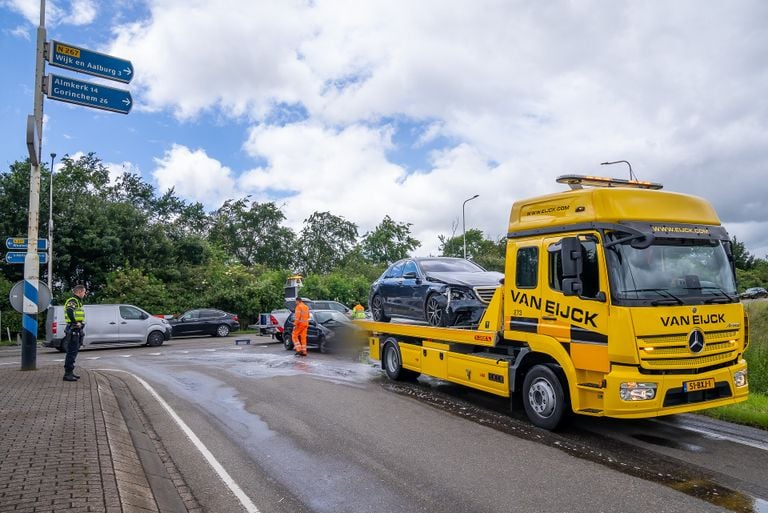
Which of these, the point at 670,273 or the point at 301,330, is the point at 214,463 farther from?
the point at 301,330

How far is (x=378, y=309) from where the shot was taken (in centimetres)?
1205

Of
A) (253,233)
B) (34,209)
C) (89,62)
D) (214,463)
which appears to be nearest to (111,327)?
(34,209)

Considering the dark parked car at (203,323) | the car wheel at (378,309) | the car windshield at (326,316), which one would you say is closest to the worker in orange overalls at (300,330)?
the car windshield at (326,316)

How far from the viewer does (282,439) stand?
6.52m

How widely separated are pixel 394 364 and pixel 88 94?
7878 mm

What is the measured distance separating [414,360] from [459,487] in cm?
533

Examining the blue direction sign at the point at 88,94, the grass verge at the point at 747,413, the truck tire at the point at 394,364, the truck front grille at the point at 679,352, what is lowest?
the grass verge at the point at 747,413

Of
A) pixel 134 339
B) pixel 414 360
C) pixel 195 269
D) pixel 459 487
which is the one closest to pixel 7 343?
pixel 134 339

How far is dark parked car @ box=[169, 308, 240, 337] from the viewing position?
25828 millimetres

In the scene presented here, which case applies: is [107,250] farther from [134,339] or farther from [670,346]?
[670,346]

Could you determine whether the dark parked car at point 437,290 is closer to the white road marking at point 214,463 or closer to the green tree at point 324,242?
the white road marking at point 214,463

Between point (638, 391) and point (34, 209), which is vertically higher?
point (34, 209)

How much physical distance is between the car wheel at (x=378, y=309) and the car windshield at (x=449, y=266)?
5.94 feet

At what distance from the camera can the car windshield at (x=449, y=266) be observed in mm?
10094
